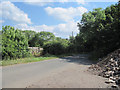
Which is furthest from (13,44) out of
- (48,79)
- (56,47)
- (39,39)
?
(39,39)

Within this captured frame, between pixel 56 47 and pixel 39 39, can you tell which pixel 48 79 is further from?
pixel 39 39

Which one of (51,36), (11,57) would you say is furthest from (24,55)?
(51,36)

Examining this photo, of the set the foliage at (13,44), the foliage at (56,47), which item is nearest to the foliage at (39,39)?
the foliage at (56,47)

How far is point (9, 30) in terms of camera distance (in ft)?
42.0

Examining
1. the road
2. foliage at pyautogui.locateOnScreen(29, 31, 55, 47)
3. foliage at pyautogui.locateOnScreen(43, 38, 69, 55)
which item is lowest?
the road

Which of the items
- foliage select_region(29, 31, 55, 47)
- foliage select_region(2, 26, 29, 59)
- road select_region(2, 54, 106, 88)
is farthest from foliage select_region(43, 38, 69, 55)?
foliage select_region(29, 31, 55, 47)

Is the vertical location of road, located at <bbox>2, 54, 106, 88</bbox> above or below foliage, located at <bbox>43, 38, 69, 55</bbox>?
below

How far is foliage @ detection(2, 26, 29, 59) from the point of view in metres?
11.6

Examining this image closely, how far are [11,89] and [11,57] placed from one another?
9059mm

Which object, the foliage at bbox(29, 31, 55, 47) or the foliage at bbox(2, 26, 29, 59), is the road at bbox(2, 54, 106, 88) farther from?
the foliage at bbox(29, 31, 55, 47)

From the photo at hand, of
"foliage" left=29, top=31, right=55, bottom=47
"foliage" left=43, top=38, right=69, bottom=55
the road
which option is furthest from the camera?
"foliage" left=29, top=31, right=55, bottom=47

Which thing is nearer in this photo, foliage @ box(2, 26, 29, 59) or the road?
the road

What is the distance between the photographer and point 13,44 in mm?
12672

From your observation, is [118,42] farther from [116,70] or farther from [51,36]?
[51,36]
